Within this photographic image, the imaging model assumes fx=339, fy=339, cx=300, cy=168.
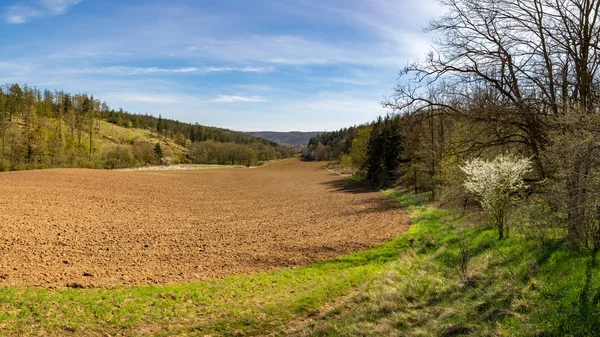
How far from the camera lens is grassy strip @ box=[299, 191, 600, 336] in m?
5.92

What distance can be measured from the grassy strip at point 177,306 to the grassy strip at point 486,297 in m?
1.16

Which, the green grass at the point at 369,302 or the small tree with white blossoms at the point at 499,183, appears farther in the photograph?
the small tree with white blossoms at the point at 499,183

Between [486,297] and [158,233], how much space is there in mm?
16152

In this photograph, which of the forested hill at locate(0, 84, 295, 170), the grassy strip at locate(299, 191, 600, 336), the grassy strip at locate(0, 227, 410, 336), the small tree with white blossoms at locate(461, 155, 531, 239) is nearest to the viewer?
the grassy strip at locate(299, 191, 600, 336)

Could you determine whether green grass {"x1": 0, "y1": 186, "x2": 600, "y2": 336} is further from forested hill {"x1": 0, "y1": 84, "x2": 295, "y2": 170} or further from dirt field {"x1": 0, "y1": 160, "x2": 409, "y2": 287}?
forested hill {"x1": 0, "y1": 84, "x2": 295, "y2": 170}

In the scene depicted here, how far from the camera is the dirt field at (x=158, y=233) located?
11.8 meters

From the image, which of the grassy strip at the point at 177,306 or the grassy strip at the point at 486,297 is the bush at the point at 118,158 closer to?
the grassy strip at the point at 177,306

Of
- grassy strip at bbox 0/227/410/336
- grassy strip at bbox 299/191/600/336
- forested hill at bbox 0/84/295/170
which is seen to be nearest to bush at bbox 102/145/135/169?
forested hill at bbox 0/84/295/170

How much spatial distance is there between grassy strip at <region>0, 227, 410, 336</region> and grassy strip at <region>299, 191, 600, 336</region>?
116cm

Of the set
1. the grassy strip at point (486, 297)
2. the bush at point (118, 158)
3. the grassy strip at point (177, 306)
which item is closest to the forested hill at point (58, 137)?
the bush at point (118, 158)

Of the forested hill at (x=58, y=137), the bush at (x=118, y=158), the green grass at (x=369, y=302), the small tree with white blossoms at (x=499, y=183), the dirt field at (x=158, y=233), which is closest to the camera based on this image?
the green grass at (x=369, y=302)

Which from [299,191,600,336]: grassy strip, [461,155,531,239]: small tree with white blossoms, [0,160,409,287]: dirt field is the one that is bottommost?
[0,160,409,287]: dirt field

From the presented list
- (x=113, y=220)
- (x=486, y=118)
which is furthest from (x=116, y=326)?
(x=113, y=220)

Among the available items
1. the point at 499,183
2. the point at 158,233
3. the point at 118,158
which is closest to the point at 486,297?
the point at 499,183
